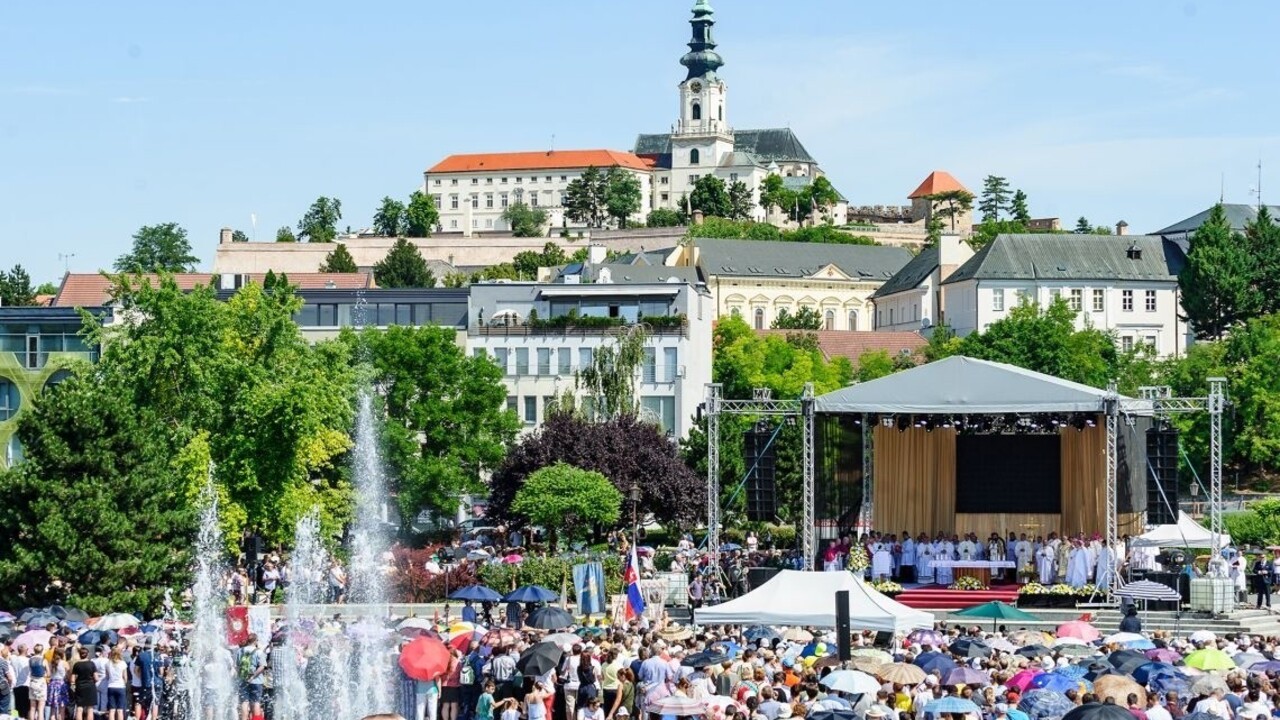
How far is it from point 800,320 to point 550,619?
110m

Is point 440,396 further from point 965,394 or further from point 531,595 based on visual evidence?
point 531,595

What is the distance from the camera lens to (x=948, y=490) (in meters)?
43.1

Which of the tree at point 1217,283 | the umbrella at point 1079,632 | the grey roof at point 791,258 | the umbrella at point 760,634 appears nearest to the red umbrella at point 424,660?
the umbrella at point 760,634

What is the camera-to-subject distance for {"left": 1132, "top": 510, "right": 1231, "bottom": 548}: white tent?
133 ft

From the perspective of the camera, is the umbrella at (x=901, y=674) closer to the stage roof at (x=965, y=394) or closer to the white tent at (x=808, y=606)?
the white tent at (x=808, y=606)

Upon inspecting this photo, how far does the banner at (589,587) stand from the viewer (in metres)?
35.9

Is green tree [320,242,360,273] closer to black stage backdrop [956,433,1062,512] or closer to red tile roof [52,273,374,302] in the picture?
red tile roof [52,273,374,302]

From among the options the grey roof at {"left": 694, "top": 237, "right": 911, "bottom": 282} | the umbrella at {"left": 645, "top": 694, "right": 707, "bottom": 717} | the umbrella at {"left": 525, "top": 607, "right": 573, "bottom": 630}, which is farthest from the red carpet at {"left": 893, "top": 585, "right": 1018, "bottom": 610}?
the grey roof at {"left": 694, "top": 237, "right": 911, "bottom": 282}

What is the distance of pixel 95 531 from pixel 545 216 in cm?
15825

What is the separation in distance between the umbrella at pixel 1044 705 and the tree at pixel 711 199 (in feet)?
535

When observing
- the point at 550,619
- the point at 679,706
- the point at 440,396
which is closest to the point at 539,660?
the point at 679,706

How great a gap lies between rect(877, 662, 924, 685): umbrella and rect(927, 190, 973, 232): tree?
541 ft

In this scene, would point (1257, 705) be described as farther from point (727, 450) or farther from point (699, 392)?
point (699, 392)

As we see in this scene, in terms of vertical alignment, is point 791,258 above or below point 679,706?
above
